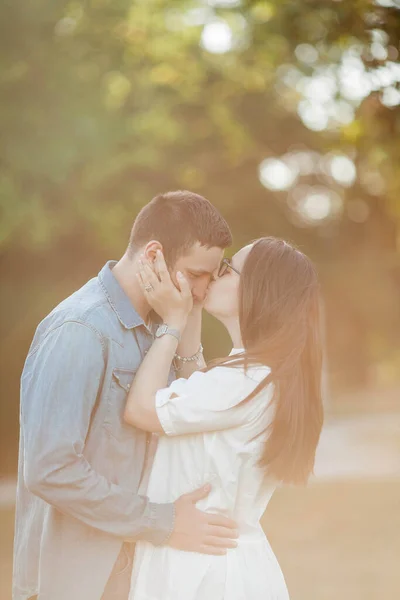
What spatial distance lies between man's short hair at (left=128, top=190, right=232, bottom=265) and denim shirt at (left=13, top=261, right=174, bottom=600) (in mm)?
234

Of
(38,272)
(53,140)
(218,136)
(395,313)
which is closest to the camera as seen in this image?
(53,140)

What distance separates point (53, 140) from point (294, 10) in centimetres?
479

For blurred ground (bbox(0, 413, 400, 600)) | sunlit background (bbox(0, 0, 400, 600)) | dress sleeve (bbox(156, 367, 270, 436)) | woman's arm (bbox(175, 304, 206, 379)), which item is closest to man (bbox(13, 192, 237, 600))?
dress sleeve (bbox(156, 367, 270, 436))

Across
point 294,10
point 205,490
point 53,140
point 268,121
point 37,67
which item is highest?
point 268,121

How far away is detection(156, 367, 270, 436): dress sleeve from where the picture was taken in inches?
118

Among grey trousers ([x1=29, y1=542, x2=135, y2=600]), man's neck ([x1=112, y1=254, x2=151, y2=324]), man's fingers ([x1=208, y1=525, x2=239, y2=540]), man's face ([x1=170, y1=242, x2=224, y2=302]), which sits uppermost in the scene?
man's face ([x1=170, y1=242, x2=224, y2=302])

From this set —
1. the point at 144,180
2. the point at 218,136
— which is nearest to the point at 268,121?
the point at 218,136

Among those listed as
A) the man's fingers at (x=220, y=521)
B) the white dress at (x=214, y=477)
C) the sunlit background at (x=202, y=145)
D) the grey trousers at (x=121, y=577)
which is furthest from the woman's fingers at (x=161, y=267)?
the sunlit background at (x=202, y=145)

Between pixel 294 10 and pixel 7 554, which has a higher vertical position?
pixel 294 10

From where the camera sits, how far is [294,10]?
22.7 ft

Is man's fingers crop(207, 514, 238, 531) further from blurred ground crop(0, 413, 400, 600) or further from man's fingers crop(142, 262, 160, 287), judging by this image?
blurred ground crop(0, 413, 400, 600)

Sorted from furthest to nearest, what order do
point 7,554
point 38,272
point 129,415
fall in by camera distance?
point 38,272 → point 7,554 → point 129,415

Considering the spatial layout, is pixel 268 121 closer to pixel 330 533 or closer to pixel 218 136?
pixel 218 136

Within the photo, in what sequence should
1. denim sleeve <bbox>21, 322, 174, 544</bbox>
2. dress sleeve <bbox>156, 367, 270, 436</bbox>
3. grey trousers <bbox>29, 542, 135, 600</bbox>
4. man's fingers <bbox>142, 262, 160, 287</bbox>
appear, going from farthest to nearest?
man's fingers <bbox>142, 262, 160, 287</bbox> → grey trousers <bbox>29, 542, 135, 600</bbox> → dress sleeve <bbox>156, 367, 270, 436</bbox> → denim sleeve <bbox>21, 322, 174, 544</bbox>
